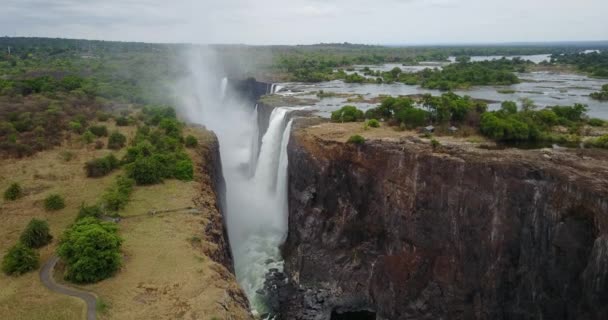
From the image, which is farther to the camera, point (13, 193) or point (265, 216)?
point (265, 216)

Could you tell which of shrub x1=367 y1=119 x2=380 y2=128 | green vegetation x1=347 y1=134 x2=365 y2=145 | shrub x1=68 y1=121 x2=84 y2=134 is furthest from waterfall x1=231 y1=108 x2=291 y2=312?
shrub x1=68 y1=121 x2=84 y2=134

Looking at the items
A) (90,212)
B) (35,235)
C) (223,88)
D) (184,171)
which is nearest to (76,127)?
(184,171)

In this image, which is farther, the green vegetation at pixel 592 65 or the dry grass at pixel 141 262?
the green vegetation at pixel 592 65

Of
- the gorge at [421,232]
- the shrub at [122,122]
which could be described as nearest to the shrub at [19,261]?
the gorge at [421,232]

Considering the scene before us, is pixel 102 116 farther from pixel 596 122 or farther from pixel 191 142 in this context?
pixel 596 122

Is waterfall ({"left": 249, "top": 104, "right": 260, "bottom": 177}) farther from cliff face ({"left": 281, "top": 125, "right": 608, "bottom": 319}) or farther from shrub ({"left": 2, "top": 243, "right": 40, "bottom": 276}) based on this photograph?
shrub ({"left": 2, "top": 243, "right": 40, "bottom": 276})

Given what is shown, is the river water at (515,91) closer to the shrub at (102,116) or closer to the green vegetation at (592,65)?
the green vegetation at (592,65)

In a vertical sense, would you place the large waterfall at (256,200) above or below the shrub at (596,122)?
below
